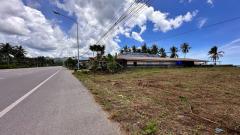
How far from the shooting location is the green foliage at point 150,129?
160 inches

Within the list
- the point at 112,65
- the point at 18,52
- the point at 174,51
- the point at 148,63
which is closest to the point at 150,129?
the point at 112,65

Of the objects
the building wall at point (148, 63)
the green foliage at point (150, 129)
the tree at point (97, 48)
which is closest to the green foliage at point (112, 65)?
the building wall at point (148, 63)

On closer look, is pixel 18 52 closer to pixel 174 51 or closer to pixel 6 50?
pixel 6 50

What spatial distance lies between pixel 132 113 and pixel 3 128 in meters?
3.11

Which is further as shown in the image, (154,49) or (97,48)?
(154,49)

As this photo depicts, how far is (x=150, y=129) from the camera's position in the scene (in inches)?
166

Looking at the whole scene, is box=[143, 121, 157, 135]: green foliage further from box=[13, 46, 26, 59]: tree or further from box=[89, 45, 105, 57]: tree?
box=[13, 46, 26, 59]: tree

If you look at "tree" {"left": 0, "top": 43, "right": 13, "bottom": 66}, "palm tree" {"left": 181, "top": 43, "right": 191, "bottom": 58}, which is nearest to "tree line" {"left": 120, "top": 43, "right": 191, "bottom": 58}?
"palm tree" {"left": 181, "top": 43, "right": 191, "bottom": 58}

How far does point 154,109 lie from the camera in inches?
245

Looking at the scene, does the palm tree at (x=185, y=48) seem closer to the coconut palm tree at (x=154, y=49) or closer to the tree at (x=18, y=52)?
the coconut palm tree at (x=154, y=49)

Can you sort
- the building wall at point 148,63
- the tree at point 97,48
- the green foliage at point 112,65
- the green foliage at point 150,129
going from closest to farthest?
the green foliage at point 150,129 < the green foliage at point 112,65 < the building wall at point 148,63 < the tree at point 97,48

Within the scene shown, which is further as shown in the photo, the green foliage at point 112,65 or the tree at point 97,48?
the tree at point 97,48

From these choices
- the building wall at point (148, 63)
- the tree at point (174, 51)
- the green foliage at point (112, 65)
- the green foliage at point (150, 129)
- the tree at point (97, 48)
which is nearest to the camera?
the green foliage at point (150, 129)

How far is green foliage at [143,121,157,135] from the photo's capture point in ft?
13.4
